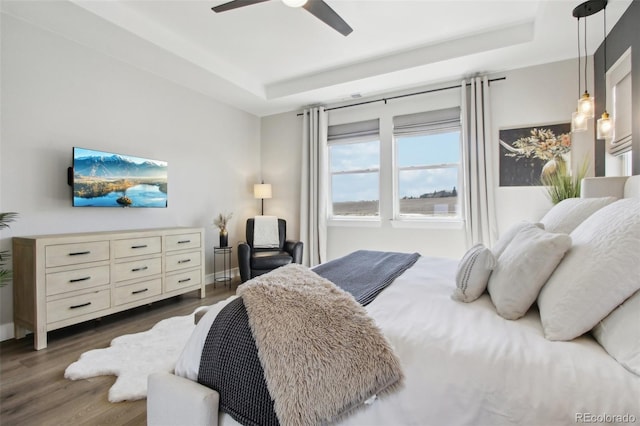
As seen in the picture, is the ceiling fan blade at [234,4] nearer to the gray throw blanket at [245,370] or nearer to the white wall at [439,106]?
the gray throw blanket at [245,370]

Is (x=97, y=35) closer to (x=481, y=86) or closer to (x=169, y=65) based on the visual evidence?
(x=169, y=65)

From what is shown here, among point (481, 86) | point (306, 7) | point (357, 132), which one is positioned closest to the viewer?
point (306, 7)

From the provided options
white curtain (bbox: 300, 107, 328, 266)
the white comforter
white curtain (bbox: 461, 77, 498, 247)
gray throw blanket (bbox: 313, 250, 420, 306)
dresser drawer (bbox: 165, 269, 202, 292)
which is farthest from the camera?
white curtain (bbox: 300, 107, 328, 266)

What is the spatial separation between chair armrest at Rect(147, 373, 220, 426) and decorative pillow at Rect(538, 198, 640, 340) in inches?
44.3

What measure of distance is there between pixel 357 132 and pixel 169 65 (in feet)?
8.49

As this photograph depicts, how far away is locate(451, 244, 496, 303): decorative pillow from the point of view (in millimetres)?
1328

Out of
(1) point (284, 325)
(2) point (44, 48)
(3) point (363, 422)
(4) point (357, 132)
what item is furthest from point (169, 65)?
(3) point (363, 422)

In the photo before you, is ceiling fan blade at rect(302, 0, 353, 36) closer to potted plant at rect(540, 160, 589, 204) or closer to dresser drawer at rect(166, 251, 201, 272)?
potted plant at rect(540, 160, 589, 204)

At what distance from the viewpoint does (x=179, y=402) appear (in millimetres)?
1042

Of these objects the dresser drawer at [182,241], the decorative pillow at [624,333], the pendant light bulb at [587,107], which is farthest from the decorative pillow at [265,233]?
the decorative pillow at [624,333]

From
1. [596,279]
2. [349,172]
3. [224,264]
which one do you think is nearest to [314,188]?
[349,172]

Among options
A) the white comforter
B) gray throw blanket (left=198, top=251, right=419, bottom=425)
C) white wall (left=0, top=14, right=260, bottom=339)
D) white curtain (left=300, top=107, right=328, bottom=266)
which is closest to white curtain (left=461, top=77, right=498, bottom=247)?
white curtain (left=300, top=107, right=328, bottom=266)

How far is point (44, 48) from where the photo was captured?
2.68 m

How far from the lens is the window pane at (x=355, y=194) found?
14.7 feet
